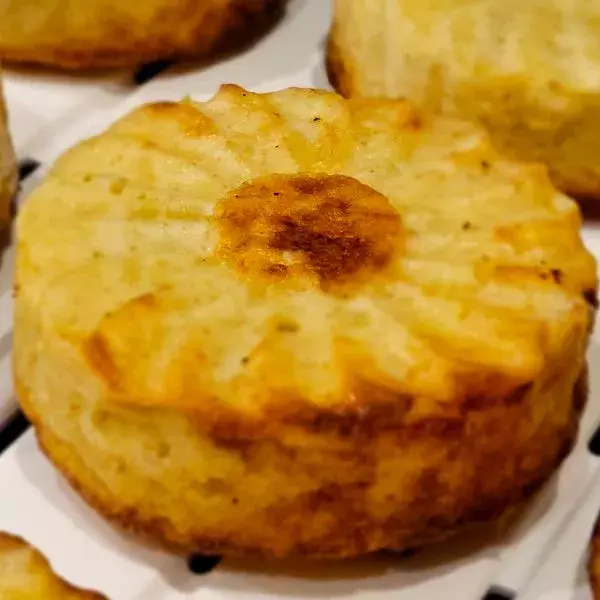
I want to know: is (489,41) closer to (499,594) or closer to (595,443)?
(595,443)

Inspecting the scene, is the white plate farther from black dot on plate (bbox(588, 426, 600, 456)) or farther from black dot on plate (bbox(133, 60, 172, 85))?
black dot on plate (bbox(133, 60, 172, 85))

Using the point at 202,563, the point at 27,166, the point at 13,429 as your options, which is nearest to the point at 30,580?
the point at 202,563

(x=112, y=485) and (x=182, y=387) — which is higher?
(x=182, y=387)

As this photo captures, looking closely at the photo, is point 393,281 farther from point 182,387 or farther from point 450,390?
point 182,387

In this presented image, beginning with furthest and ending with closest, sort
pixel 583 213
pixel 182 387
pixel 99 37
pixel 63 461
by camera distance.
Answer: pixel 99 37, pixel 583 213, pixel 63 461, pixel 182 387

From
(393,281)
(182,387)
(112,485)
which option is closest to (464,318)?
(393,281)

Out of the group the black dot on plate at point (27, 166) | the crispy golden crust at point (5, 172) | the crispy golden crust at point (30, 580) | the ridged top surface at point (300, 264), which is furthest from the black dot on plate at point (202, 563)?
the black dot on plate at point (27, 166)

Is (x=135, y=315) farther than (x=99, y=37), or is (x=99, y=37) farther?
(x=99, y=37)
